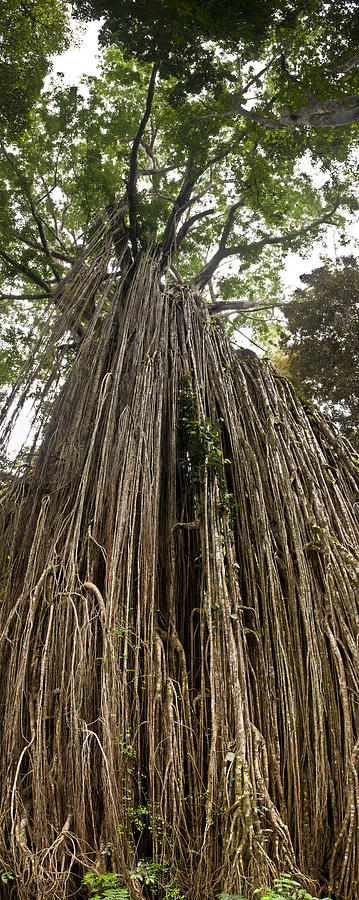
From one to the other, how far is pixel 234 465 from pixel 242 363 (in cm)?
132

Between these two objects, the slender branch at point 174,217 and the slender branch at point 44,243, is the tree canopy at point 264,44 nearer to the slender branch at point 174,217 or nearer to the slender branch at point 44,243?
the slender branch at point 174,217

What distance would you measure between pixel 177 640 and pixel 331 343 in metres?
4.52

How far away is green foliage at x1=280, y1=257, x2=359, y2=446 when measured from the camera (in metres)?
5.80

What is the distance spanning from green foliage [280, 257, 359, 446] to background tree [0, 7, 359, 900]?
1812 mm

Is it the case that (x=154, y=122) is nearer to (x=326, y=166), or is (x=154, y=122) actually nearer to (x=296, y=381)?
(x=326, y=166)

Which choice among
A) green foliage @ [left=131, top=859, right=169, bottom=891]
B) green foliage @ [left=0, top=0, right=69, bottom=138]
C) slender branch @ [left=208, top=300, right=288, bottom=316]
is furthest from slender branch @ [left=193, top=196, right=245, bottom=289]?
green foliage @ [left=131, top=859, right=169, bottom=891]

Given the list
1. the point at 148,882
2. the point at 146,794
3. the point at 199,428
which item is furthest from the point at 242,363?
the point at 148,882

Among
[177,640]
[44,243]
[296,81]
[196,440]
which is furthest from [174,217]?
[177,640]

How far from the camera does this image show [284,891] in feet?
5.69

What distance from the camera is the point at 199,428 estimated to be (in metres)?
3.41

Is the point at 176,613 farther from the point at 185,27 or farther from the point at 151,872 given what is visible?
the point at 185,27

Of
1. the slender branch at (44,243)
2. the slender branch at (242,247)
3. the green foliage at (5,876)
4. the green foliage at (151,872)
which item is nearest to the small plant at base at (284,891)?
the green foliage at (151,872)

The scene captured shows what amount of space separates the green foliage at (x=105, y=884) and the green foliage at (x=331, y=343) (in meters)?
4.71

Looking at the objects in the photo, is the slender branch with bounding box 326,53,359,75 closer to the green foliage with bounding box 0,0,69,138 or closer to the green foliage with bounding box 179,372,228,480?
the green foliage with bounding box 179,372,228,480
